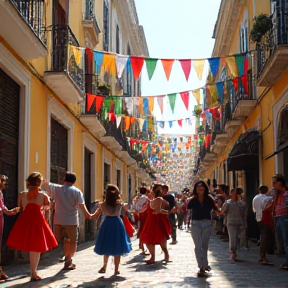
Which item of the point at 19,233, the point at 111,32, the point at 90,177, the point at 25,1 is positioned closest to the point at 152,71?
the point at 25,1

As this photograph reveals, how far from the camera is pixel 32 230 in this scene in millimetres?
7797

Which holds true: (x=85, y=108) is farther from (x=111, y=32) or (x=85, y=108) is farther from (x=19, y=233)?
(x=19, y=233)

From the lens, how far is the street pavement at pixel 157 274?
762cm

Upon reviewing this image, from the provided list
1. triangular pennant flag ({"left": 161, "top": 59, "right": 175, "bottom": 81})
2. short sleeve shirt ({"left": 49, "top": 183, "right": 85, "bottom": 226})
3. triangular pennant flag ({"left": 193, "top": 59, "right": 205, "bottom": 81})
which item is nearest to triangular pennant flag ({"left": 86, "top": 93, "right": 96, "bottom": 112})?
triangular pennant flag ({"left": 161, "top": 59, "right": 175, "bottom": 81})

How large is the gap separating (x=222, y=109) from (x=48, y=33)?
9.97 m

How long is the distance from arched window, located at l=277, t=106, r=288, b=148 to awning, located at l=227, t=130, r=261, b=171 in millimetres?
2465

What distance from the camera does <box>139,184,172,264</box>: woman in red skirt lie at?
10023mm

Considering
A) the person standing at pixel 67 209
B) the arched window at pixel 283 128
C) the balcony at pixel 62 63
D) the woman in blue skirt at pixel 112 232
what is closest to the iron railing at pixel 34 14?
the balcony at pixel 62 63

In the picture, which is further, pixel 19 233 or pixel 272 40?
pixel 272 40

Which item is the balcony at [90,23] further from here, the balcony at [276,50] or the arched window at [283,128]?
the arched window at [283,128]

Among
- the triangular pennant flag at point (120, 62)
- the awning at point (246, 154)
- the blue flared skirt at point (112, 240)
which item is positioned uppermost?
the triangular pennant flag at point (120, 62)

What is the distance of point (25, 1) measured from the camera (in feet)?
32.1

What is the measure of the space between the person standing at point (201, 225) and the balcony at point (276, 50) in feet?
13.3

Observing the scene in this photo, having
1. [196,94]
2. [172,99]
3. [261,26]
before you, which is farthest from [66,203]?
[196,94]
